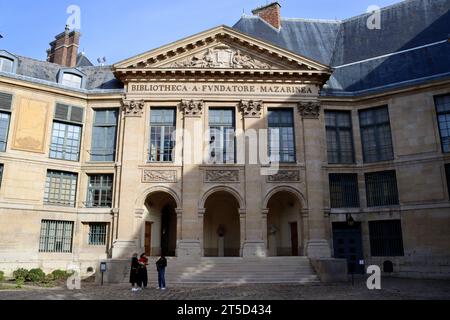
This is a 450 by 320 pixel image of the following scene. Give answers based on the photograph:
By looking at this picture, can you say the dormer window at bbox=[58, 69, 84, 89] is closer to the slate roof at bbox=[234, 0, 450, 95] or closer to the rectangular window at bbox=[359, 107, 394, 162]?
the slate roof at bbox=[234, 0, 450, 95]

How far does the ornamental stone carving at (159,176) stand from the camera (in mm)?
21438

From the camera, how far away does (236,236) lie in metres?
24.0

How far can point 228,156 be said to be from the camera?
72.7ft

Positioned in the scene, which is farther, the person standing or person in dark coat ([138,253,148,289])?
person in dark coat ([138,253,148,289])

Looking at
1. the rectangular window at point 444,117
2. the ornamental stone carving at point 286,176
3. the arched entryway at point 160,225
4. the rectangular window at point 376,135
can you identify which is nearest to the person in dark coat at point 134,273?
the arched entryway at point 160,225

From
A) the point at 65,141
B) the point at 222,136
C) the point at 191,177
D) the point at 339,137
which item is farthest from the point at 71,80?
the point at 339,137

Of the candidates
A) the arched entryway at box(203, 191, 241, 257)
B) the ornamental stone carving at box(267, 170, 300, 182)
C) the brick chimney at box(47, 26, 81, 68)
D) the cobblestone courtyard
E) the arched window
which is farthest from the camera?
the brick chimney at box(47, 26, 81, 68)

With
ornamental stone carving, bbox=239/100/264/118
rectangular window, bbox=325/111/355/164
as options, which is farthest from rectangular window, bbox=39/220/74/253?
rectangular window, bbox=325/111/355/164

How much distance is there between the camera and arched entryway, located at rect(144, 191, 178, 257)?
22203mm

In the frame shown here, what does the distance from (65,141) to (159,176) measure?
225 inches

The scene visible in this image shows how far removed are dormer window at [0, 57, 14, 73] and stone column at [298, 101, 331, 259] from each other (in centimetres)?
1616

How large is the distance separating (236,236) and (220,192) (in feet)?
10.9

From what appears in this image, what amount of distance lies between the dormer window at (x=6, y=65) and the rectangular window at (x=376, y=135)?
19995 mm

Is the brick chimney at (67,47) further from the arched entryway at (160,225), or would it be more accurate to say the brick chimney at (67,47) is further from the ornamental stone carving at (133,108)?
the arched entryway at (160,225)
